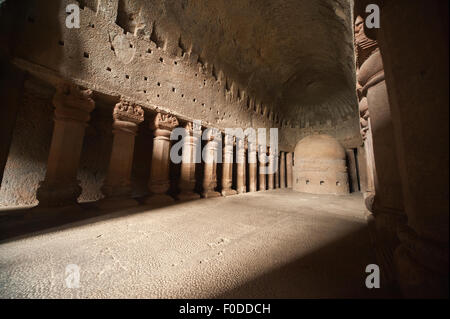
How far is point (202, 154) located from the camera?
19.7ft

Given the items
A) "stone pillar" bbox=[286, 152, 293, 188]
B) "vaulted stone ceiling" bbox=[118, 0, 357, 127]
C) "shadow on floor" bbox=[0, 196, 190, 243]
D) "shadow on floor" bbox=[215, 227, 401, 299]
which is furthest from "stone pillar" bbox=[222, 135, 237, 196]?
"stone pillar" bbox=[286, 152, 293, 188]

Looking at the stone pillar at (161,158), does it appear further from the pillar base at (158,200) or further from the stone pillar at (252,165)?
the stone pillar at (252,165)

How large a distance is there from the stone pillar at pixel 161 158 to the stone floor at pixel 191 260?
70.9 inches

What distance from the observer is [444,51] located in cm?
82

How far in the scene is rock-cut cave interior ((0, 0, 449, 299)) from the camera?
0.95m

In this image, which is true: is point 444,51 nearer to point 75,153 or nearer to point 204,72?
point 75,153

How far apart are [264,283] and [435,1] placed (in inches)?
78.5

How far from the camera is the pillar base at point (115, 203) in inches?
128

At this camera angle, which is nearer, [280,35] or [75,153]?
[75,153]

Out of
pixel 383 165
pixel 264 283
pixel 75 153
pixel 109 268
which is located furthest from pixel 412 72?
pixel 75 153

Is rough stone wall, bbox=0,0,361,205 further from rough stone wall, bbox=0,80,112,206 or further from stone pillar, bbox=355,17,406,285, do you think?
stone pillar, bbox=355,17,406,285

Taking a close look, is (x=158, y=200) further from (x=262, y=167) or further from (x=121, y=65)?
(x=262, y=167)

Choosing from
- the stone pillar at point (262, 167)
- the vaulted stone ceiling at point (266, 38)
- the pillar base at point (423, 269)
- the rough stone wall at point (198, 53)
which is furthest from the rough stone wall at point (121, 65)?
the pillar base at point (423, 269)

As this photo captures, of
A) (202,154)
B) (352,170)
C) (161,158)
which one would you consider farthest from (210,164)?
(352,170)
